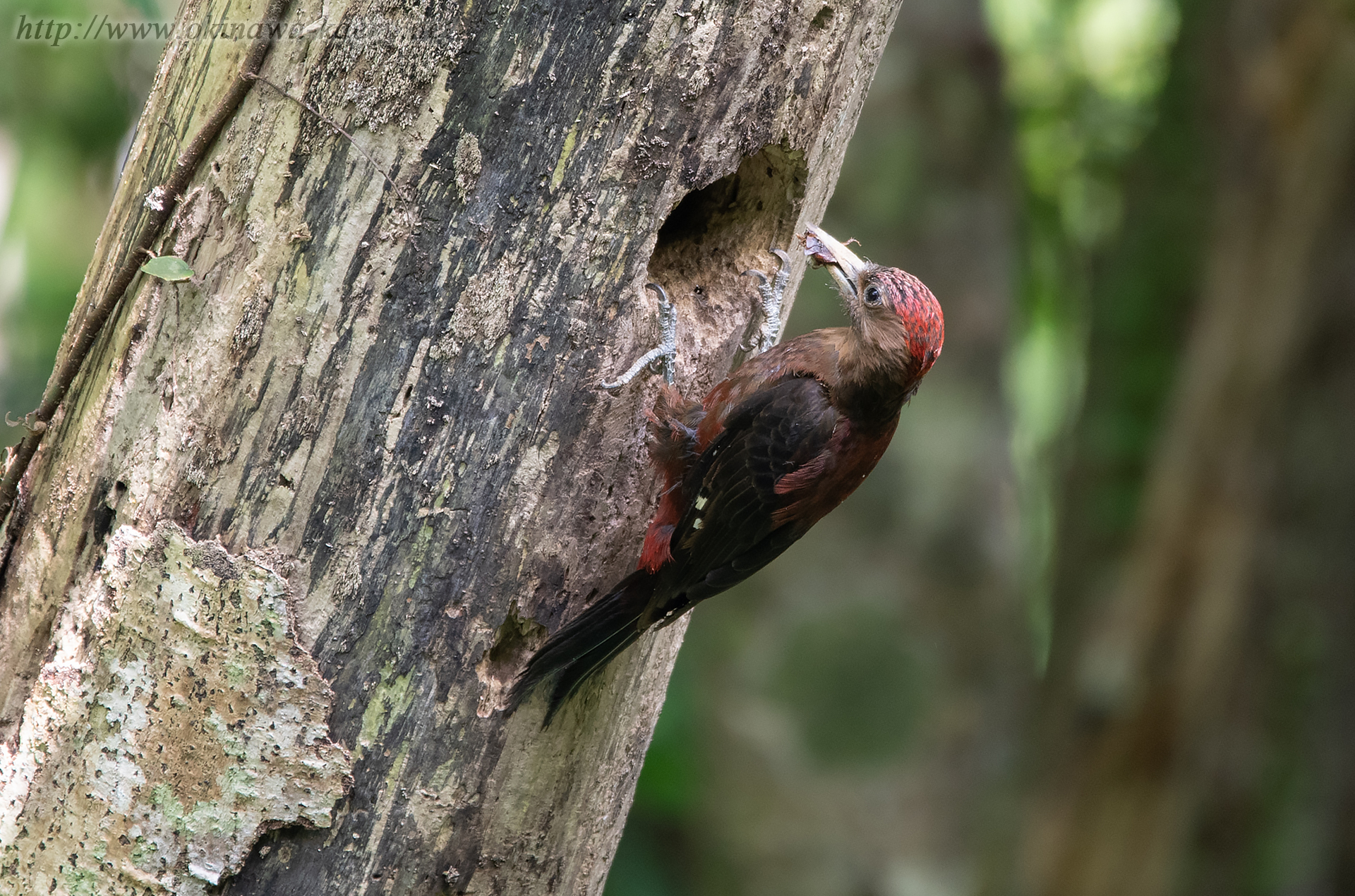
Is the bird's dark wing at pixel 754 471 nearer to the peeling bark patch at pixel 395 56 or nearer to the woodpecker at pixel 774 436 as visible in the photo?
the woodpecker at pixel 774 436

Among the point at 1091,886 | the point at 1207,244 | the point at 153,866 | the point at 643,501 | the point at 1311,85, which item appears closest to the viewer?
the point at 153,866

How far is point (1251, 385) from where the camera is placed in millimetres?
5066

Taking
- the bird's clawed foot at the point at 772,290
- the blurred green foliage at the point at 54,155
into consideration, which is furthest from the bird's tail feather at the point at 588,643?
the blurred green foliage at the point at 54,155

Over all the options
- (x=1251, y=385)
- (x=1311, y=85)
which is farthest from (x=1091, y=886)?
(x=1311, y=85)

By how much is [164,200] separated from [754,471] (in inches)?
53.8

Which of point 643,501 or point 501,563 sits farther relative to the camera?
point 643,501

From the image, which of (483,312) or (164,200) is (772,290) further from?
(164,200)

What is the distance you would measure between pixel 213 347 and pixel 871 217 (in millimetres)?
3528

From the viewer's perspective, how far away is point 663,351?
2213mm

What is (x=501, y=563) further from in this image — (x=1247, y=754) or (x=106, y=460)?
(x=1247, y=754)

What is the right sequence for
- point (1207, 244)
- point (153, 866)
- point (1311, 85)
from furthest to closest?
1. point (1207, 244)
2. point (1311, 85)
3. point (153, 866)

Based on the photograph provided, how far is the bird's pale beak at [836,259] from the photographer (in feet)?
8.41

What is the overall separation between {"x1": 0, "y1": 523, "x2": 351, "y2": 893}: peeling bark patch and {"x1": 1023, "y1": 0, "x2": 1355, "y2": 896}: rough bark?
4504mm

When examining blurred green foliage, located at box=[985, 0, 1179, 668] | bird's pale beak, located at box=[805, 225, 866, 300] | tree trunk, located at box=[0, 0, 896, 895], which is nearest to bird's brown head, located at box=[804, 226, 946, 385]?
bird's pale beak, located at box=[805, 225, 866, 300]
